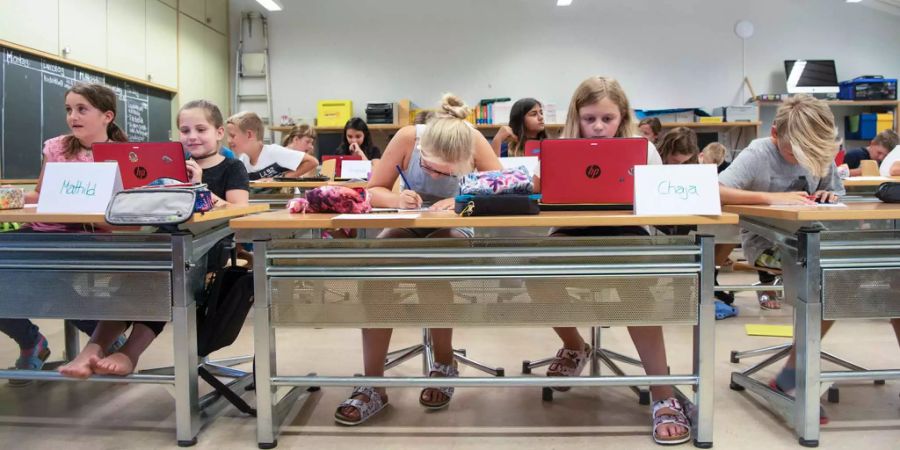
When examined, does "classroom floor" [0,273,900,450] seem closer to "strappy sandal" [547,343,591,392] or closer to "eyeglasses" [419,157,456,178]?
"strappy sandal" [547,343,591,392]

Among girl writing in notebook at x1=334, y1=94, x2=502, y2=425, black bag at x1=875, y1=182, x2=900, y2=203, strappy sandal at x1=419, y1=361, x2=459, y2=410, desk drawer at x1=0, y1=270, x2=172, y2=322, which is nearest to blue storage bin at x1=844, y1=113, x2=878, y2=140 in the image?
black bag at x1=875, y1=182, x2=900, y2=203

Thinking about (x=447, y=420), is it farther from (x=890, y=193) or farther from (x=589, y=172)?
(x=890, y=193)

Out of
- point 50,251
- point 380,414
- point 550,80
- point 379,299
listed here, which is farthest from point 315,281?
point 550,80

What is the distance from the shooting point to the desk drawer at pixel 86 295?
5.14 feet

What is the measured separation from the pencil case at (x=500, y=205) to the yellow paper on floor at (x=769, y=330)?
1910mm

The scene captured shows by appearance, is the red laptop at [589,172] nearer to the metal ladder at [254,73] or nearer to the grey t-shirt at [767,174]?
the grey t-shirt at [767,174]

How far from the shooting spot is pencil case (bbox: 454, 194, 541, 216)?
1.43m

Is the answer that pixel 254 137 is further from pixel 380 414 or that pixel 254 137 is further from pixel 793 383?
pixel 793 383

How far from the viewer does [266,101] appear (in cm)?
664

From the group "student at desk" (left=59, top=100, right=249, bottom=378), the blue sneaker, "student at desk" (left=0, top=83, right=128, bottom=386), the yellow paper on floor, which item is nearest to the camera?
"student at desk" (left=59, top=100, right=249, bottom=378)

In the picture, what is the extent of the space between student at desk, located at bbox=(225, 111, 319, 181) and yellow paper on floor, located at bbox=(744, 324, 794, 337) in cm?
262

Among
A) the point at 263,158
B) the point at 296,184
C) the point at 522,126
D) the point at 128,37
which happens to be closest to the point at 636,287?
the point at 522,126

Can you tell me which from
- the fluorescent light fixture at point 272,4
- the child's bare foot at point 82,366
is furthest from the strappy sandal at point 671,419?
the fluorescent light fixture at point 272,4

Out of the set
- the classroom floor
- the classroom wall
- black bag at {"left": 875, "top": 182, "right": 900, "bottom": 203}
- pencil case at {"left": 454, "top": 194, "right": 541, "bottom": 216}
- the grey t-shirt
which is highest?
the classroom wall
